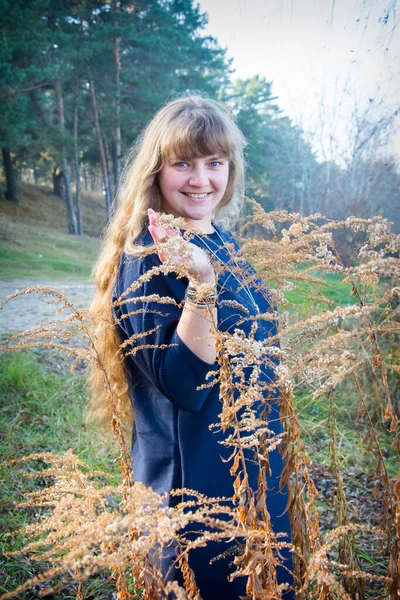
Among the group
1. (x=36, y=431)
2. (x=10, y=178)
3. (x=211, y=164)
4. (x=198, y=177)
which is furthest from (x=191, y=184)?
(x=10, y=178)

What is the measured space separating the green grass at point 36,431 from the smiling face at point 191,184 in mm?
1962

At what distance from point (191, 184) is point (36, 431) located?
2617 mm

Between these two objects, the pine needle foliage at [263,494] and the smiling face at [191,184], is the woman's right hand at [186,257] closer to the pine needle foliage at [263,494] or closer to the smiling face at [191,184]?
the pine needle foliage at [263,494]

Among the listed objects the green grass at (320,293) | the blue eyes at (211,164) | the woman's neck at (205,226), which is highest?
the blue eyes at (211,164)

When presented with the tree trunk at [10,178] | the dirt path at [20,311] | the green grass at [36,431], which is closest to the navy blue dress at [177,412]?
the green grass at [36,431]

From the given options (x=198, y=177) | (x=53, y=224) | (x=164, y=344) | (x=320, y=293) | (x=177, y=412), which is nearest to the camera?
(x=320, y=293)

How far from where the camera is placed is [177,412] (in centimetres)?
150

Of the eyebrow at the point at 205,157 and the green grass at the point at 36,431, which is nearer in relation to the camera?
the eyebrow at the point at 205,157

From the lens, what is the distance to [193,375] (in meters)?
1.26

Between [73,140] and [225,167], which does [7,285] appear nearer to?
[225,167]

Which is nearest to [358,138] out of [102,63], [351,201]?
[351,201]

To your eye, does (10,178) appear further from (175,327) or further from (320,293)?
(320,293)

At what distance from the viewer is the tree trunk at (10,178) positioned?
18625 millimetres

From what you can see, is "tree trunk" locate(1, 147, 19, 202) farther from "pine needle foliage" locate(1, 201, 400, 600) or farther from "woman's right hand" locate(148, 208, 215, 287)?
"pine needle foliage" locate(1, 201, 400, 600)
